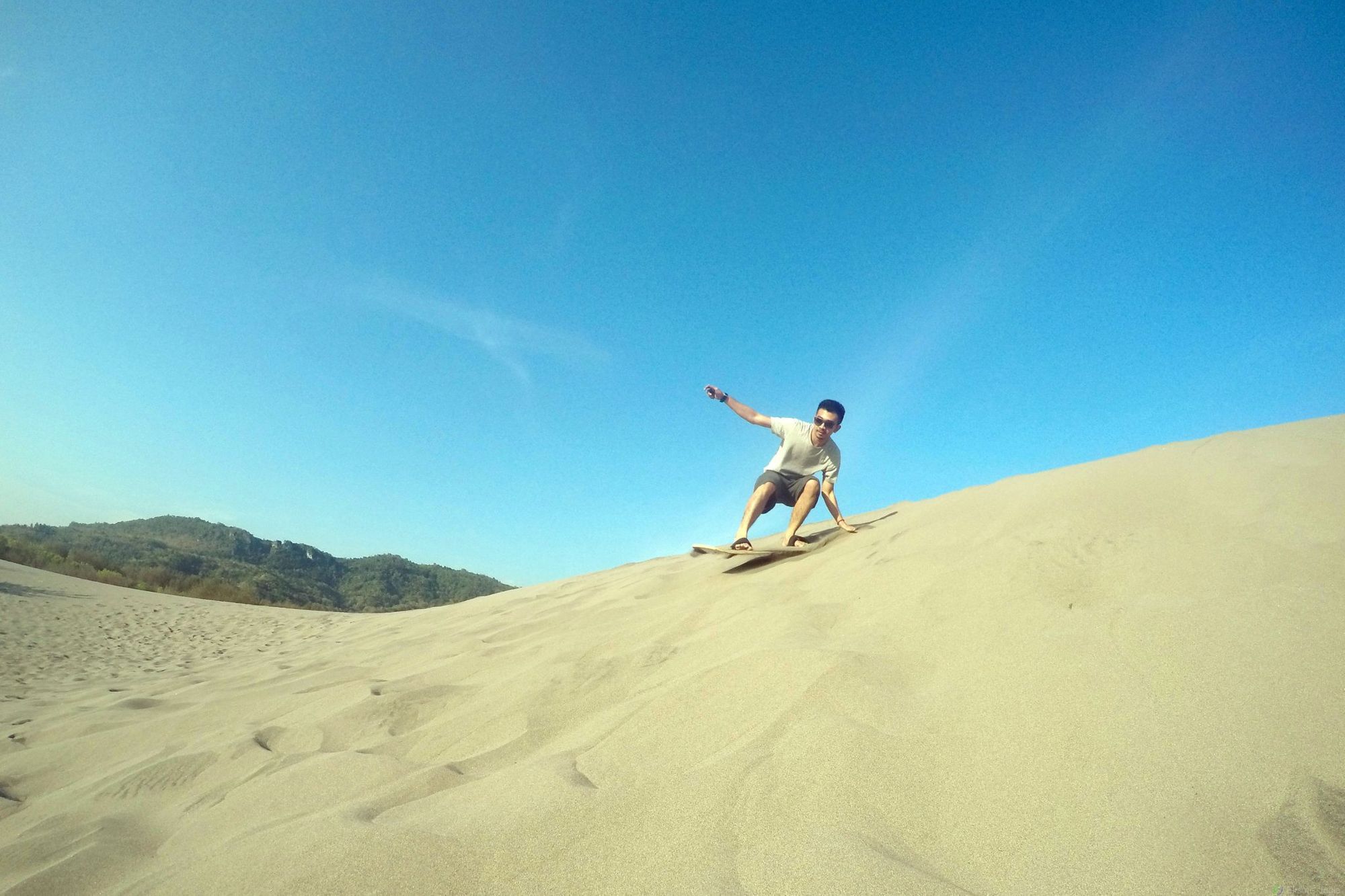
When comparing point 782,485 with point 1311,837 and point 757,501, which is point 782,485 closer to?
point 757,501

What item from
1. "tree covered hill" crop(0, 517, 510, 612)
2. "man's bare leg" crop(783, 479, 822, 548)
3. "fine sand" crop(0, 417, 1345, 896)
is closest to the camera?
"fine sand" crop(0, 417, 1345, 896)

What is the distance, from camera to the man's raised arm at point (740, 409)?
4957 millimetres

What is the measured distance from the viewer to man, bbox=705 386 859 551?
4.75 m

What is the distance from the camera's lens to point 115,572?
13.5 m

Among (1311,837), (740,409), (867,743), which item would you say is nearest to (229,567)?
(740,409)

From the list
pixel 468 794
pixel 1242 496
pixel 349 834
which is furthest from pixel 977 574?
pixel 349 834

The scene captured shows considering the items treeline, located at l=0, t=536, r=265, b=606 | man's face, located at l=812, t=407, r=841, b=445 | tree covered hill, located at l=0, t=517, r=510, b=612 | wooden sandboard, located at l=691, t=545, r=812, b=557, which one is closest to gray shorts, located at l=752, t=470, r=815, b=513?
man's face, located at l=812, t=407, r=841, b=445

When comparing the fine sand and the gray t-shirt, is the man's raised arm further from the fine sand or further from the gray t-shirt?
the fine sand

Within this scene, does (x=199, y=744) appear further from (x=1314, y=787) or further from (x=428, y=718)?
(x=1314, y=787)

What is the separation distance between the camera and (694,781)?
1.48m

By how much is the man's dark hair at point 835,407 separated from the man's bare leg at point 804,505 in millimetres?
529

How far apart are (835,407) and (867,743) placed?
3.51m

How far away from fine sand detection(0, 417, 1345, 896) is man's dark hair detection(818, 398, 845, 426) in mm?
1622

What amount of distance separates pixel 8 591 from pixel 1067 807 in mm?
12736
